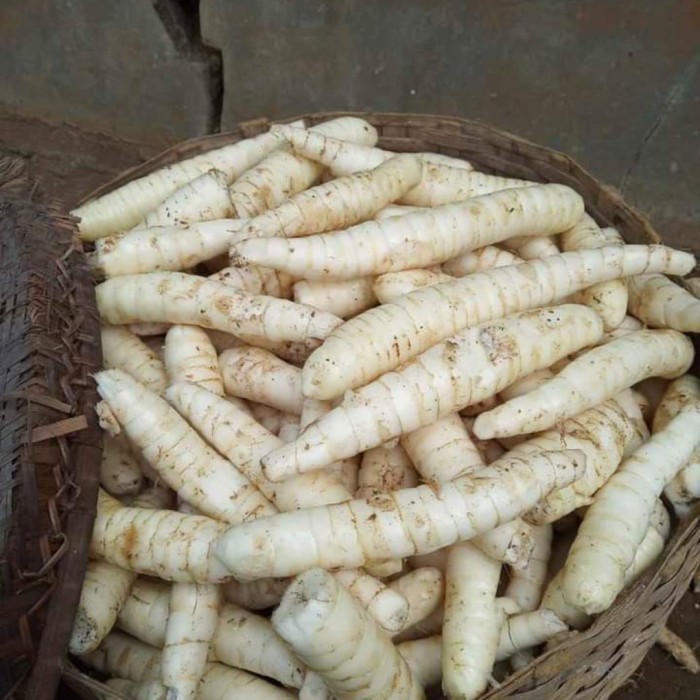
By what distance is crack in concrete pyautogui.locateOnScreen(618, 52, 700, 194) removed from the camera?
3.04 meters

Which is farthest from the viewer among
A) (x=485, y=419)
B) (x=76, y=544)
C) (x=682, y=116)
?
(x=682, y=116)

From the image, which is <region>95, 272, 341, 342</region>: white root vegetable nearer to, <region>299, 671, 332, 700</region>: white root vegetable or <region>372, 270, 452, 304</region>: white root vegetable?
<region>372, 270, 452, 304</region>: white root vegetable

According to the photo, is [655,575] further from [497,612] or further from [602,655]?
[497,612]

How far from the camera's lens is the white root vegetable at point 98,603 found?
1509 mm

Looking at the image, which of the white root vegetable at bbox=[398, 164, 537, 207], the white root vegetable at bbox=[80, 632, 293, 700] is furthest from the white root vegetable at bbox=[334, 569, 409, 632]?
the white root vegetable at bbox=[398, 164, 537, 207]

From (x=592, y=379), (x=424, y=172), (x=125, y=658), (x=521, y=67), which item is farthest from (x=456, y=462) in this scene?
(x=521, y=67)

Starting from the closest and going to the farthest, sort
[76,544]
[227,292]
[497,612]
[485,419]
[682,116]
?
[76,544]
[497,612]
[485,419]
[227,292]
[682,116]

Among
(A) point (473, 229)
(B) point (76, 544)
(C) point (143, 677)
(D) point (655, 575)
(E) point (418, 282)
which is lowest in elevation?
(C) point (143, 677)

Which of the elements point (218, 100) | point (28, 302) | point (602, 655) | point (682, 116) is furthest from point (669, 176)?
point (28, 302)

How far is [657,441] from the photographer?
69.6 inches

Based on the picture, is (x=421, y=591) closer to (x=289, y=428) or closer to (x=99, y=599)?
(x=289, y=428)

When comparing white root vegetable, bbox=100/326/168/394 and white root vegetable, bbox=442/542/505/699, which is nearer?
white root vegetable, bbox=442/542/505/699

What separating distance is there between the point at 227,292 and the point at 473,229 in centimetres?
62

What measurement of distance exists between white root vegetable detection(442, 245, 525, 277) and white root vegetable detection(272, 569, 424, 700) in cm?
100
